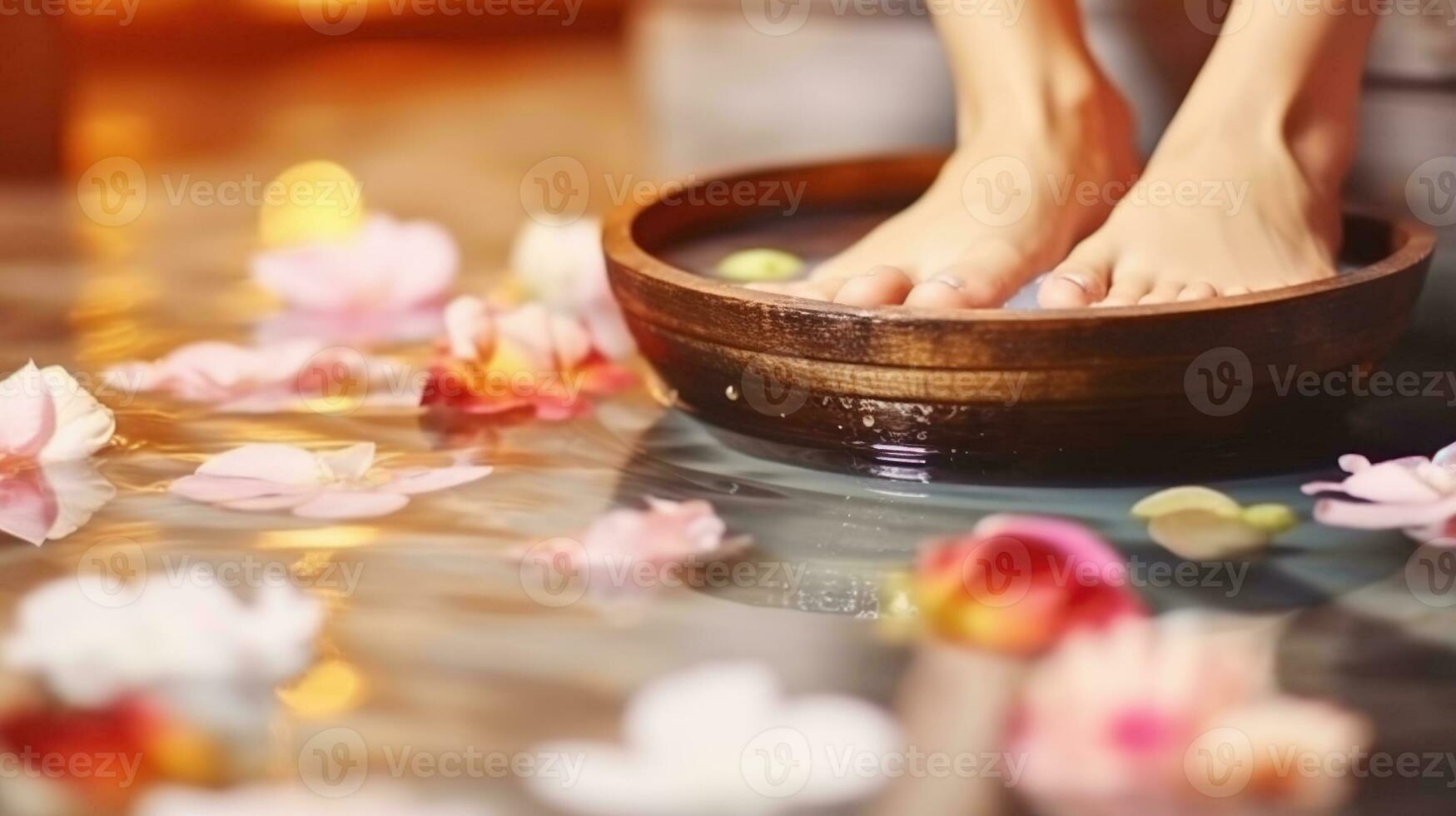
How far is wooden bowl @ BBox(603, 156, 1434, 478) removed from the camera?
2.78 ft

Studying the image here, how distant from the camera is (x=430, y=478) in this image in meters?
0.98

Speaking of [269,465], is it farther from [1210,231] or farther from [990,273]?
[1210,231]

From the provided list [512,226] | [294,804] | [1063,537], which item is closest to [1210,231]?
[1063,537]

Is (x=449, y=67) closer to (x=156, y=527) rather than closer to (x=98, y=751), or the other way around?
(x=156, y=527)

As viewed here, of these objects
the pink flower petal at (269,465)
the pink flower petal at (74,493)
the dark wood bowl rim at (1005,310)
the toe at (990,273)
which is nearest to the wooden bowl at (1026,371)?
the dark wood bowl rim at (1005,310)

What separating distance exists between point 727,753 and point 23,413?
22.3 inches

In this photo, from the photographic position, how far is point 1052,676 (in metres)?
0.71

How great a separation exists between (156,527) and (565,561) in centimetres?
25

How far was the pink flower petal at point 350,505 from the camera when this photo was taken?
91 centimetres

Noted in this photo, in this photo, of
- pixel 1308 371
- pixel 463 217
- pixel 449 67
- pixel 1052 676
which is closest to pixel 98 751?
pixel 1052 676

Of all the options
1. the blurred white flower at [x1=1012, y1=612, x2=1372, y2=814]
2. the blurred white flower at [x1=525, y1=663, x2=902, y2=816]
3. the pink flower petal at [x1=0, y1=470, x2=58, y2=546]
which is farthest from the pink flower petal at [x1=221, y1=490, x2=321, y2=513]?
the blurred white flower at [x1=1012, y1=612, x2=1372, y2=814]

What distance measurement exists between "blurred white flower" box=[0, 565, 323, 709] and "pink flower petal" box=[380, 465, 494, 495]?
16 cm

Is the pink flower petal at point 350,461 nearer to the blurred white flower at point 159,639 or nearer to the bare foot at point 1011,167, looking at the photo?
the blurred white flower at point 159,639

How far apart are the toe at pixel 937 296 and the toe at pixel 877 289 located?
1 centimetres
